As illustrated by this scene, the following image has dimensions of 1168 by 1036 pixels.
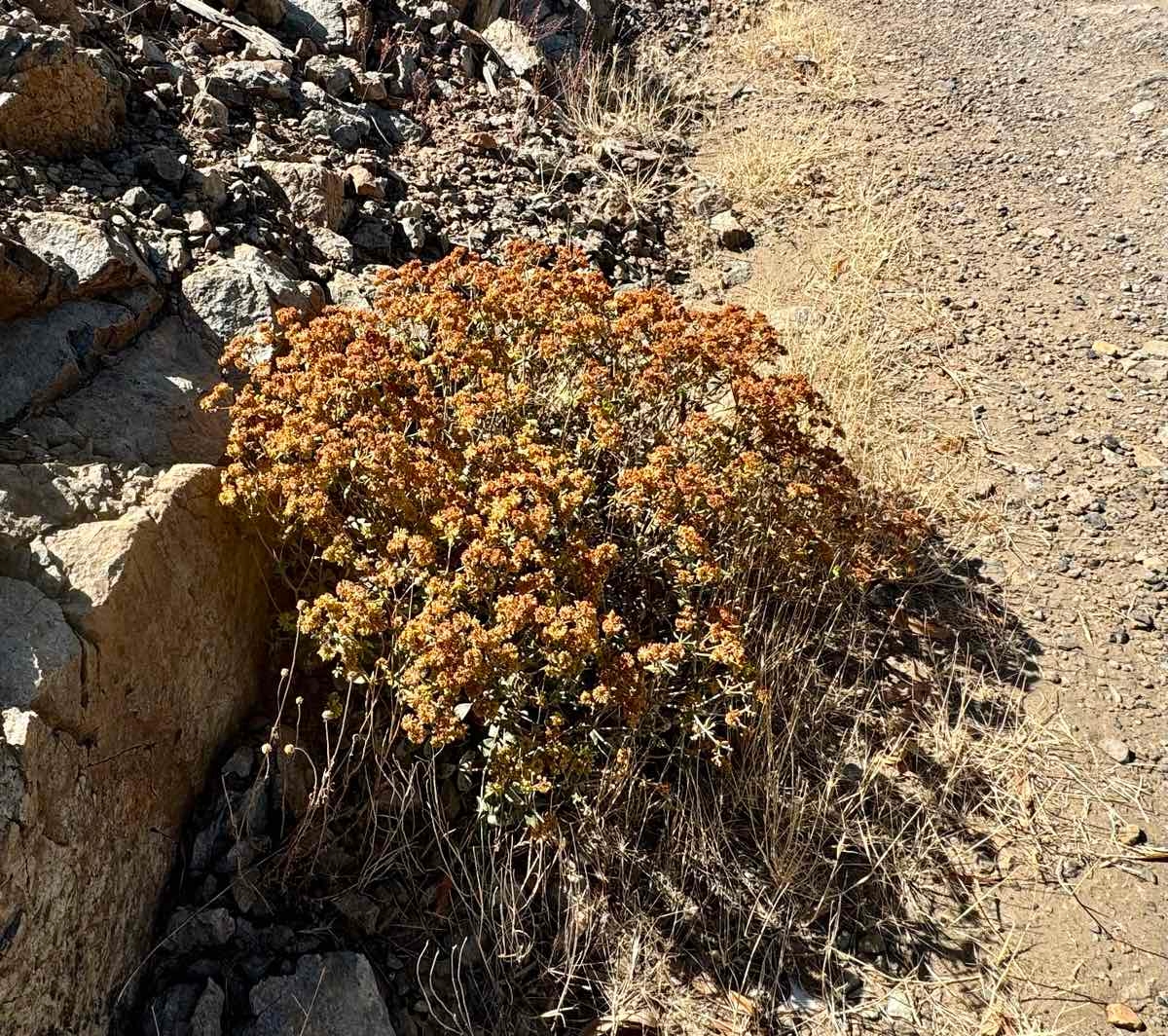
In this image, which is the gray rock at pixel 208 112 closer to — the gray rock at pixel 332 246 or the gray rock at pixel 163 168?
the gray rock at pixel 163 168

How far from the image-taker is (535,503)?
2.94 metres

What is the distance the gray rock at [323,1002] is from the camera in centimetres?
247

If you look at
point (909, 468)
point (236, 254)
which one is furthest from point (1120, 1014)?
point (236, 254)

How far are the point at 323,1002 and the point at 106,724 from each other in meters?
1.02

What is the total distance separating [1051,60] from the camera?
27.4ft

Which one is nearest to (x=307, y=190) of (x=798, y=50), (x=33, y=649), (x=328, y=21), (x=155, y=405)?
(x=155, y=405)

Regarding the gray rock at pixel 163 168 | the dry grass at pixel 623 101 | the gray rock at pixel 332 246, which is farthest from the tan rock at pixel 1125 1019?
the dry grass at pixel 623 101

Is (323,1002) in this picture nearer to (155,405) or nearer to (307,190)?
(155,405)

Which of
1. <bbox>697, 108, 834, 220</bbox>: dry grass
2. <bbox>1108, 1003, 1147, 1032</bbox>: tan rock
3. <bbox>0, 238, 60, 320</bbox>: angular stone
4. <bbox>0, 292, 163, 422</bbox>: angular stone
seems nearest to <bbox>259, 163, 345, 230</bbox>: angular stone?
<bbox>0, 292, 163, 422</bbox>: angular stone

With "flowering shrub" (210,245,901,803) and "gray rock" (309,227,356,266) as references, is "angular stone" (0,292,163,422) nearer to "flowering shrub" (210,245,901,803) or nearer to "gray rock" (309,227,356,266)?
"flowering shrub" (210,245,901,803)

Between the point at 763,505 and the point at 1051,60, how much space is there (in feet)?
24.6

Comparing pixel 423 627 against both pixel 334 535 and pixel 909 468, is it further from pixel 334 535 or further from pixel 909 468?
pixel 909 468

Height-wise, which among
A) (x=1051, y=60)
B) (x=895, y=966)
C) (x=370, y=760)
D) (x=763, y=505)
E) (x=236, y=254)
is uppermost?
(x=1051, y=60)

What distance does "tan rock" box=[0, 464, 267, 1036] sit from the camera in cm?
215
